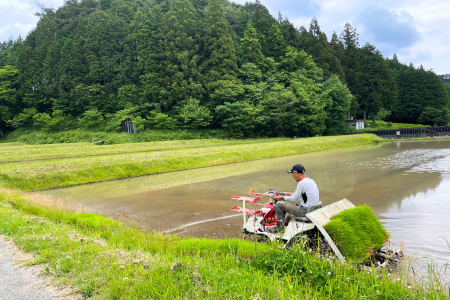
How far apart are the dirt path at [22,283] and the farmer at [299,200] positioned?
3.42 meters

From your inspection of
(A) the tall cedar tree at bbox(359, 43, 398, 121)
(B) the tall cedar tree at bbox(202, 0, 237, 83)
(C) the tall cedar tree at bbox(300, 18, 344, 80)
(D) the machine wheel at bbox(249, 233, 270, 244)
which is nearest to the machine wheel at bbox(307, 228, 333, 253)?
(D) the machine wheel at bbox(249, 233, 270, 244)

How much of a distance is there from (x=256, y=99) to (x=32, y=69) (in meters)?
35.1

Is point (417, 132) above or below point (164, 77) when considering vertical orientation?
below

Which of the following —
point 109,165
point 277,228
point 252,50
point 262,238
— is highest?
point 252,50

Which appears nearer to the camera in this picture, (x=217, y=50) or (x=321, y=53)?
(x=217, y=50)

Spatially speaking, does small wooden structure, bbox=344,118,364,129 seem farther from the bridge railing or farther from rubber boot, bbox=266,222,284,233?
rubber boot, bbox=266,222,284,233

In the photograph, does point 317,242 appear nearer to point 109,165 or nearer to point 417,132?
point 109,165

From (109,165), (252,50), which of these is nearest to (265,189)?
(109,165)

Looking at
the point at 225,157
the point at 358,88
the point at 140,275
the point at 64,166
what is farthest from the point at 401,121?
the point at 140,275

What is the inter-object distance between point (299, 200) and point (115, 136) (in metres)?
32.5

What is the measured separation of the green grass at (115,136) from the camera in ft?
112

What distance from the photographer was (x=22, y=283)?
363cm

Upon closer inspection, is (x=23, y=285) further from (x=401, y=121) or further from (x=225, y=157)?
(x=401, y=121)

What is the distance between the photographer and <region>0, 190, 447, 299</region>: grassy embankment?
307 cm
